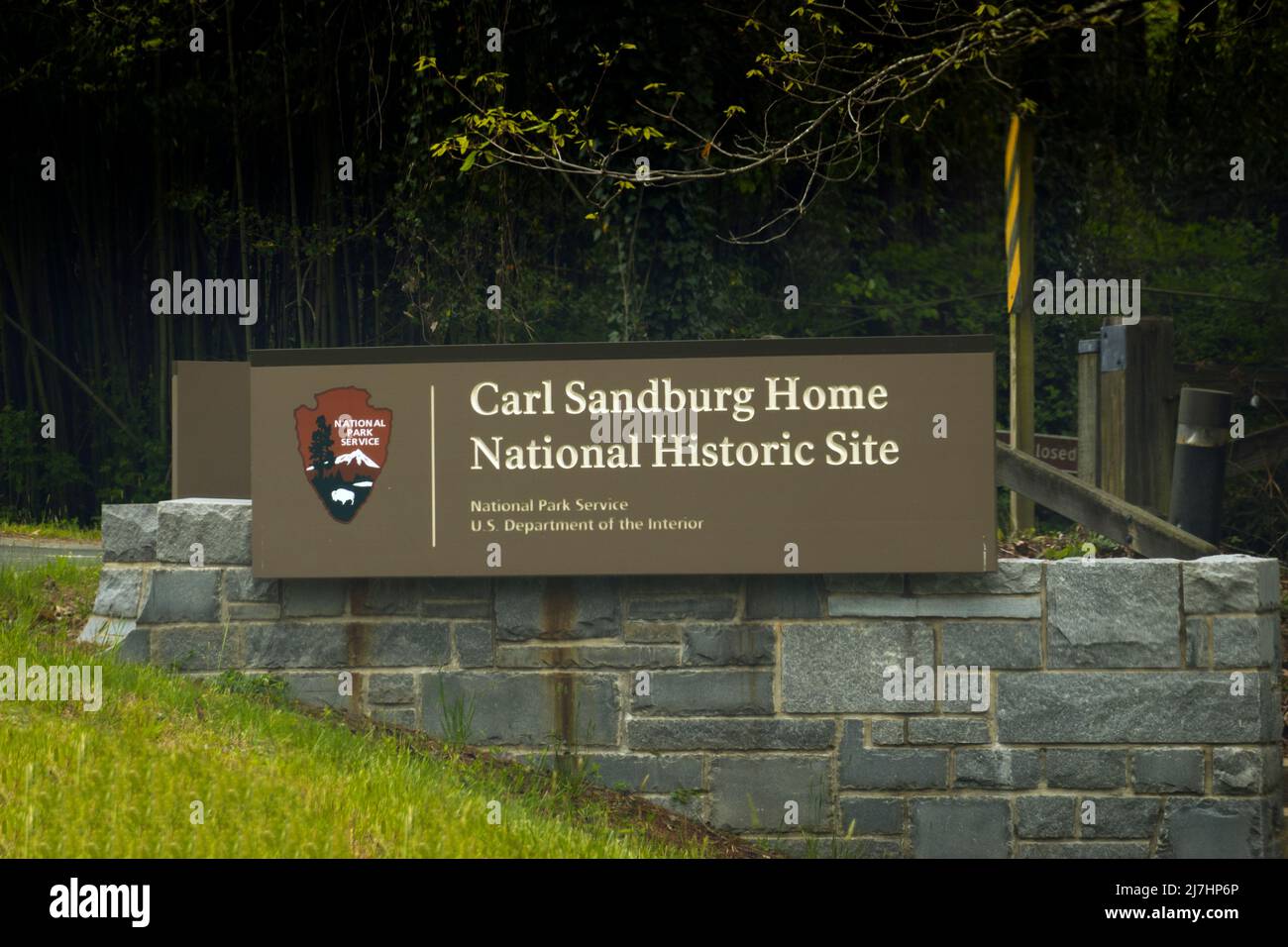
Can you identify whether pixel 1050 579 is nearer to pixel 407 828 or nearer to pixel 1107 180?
pixel 407 828

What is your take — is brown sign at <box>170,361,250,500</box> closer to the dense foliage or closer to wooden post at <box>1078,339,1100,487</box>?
wooden post at <box>1078,339,1100,487</box>

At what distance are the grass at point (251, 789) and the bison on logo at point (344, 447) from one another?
93 centimetres

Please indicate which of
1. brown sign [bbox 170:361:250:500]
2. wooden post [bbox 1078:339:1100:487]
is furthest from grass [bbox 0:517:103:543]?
wooden post [bbox 1078:339:1100:487]

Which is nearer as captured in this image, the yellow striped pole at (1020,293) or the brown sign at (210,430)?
the brown sign at (210,430)

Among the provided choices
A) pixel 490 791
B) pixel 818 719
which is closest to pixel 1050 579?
pixel 818 719

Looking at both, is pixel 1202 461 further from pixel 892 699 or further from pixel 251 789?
pixel 251 789

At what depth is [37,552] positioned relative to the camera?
34.6 ft

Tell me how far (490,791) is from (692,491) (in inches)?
61.4

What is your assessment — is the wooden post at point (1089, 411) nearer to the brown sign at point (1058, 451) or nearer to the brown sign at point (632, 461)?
the brown sign at point (1058, 451)

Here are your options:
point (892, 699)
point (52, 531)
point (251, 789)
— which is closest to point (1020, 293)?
point (892, 699)

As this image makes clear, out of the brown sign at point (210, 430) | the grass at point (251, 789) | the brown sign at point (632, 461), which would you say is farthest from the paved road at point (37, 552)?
Result: the brown sign at point (632, 461)

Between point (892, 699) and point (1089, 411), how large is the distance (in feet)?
11.3

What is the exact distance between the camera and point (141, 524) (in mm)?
6844

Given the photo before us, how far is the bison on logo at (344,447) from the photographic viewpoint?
648 centimetres
